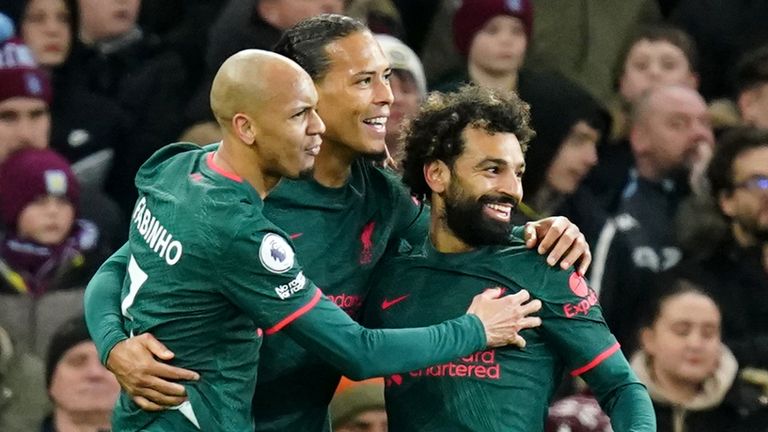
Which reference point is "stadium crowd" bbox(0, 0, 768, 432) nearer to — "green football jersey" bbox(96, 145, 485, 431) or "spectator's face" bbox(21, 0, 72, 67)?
"spectator's face" bbox(21, 0, 72, 67)

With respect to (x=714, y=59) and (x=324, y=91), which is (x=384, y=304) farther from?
(x=714, y=59)

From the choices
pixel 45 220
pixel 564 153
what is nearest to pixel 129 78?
pixel 45 220

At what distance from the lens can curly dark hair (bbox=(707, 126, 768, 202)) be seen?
22.5ft

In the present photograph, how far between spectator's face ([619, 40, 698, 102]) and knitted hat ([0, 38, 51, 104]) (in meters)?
2.20

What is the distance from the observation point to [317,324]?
4449 mm

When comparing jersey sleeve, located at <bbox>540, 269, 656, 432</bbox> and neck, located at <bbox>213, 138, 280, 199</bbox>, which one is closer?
neck, located at <bbox>213, 138, 280, 199</bbox>

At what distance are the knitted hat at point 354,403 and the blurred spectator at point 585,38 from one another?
2.19 m

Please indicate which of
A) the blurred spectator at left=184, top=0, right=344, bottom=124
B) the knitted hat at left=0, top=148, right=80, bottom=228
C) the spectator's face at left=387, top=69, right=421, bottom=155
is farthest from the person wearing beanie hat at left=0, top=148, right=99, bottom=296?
the spectator's face at left=387, top=69, right=421, bottom=155

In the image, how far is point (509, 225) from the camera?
4.77 metres

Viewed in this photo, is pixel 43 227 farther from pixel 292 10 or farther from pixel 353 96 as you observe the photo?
pixel 353 96

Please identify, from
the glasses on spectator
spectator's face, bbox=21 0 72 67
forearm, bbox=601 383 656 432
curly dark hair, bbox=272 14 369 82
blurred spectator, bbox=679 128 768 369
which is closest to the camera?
forearm, bbox=601 383 656 432

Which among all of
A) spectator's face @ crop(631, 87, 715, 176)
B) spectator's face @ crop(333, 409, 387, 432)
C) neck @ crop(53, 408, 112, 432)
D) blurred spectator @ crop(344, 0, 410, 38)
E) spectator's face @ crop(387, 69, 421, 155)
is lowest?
neck @ crop(53, 408, 112, 432)

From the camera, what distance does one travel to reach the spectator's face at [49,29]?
7289mm

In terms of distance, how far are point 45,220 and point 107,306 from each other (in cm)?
196
